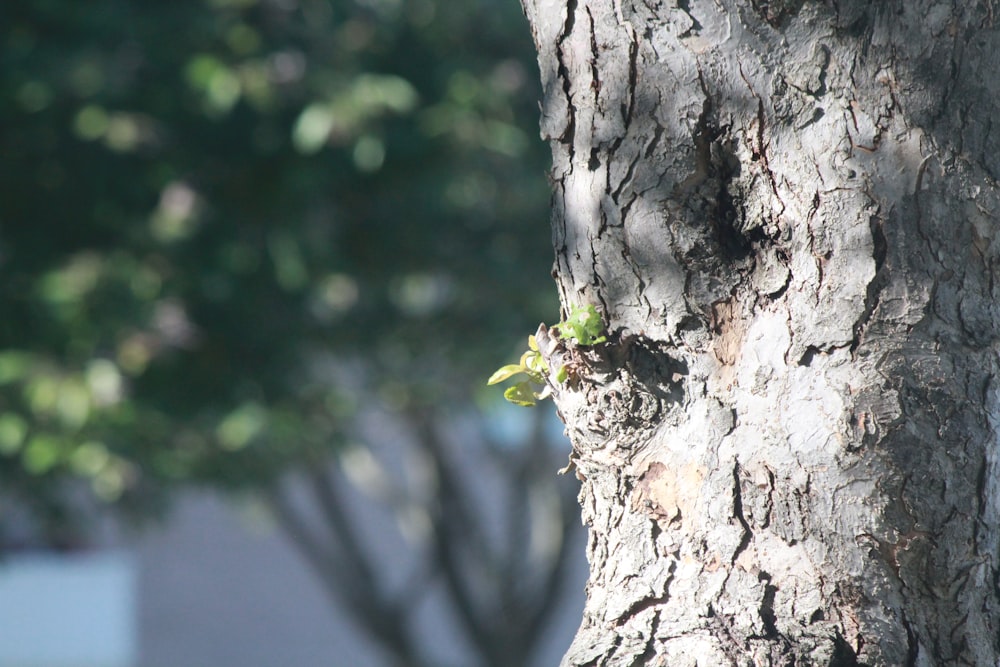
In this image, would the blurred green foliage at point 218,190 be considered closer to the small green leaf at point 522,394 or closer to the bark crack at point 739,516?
the small green leaf at point 522,394

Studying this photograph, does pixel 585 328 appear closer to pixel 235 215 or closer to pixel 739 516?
pixel 739 516

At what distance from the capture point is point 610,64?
1.65 meters

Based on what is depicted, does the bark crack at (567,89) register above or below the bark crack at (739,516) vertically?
above

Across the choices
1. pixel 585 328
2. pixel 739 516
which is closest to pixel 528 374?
pixel 585 328

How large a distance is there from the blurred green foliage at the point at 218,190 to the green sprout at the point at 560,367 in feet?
10.8

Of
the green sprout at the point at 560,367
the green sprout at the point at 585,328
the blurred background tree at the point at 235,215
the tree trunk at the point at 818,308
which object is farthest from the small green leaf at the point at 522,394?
the blurred background tree at the point at 235,215

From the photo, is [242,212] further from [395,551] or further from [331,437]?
[395,551]

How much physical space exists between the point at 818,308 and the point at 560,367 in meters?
0.40

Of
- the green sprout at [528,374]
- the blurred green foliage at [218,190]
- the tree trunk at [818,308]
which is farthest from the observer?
the blurred green foliage at [218,190]

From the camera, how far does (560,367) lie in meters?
1.71

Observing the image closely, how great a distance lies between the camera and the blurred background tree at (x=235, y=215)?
4957 millimetres

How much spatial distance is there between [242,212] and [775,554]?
4088 mm

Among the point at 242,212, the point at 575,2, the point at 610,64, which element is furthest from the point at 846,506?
the point at 242,212

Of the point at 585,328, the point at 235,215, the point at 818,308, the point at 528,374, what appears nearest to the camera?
the point at 818,308
